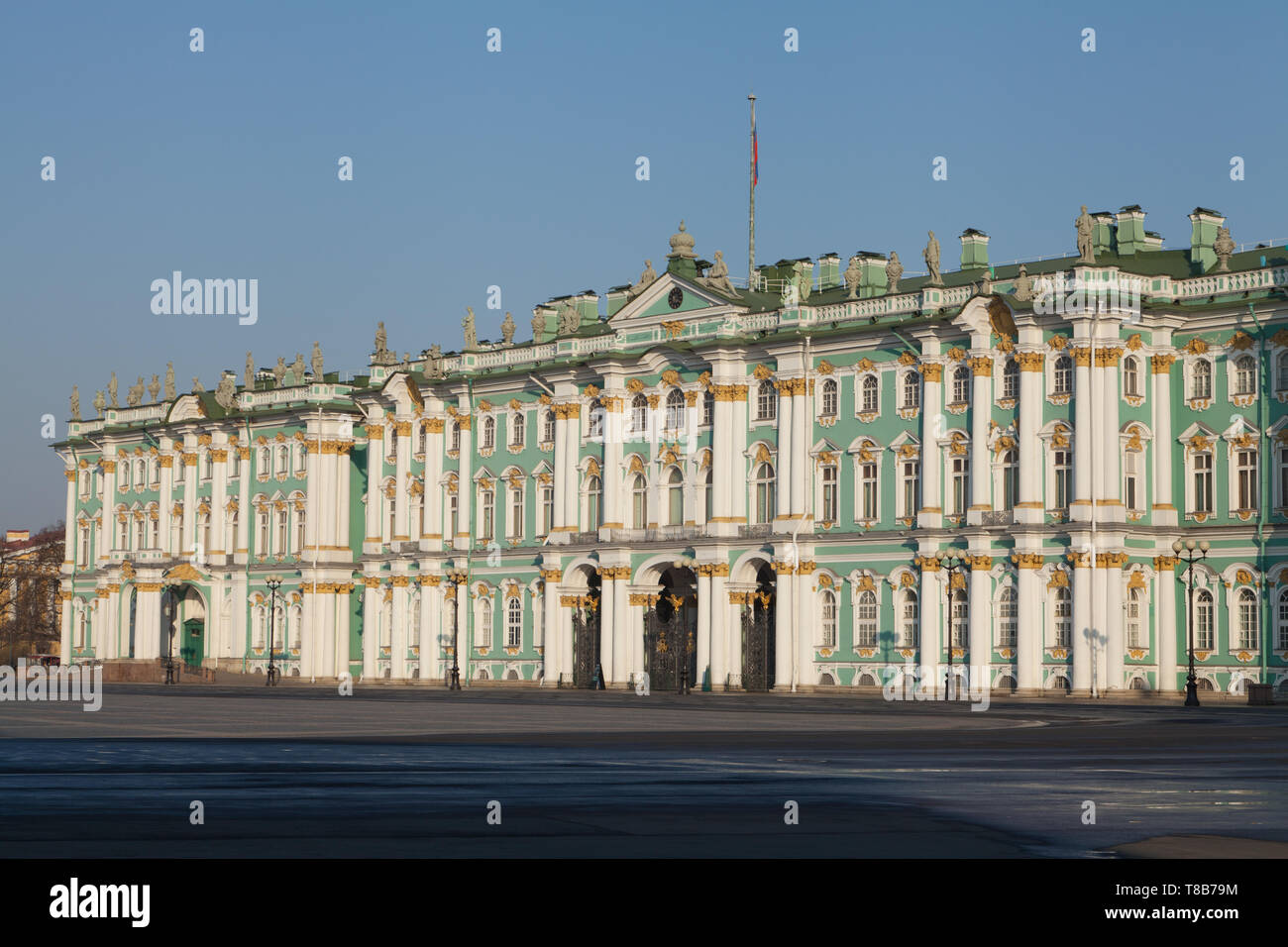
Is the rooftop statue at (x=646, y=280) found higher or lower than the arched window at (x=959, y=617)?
higher

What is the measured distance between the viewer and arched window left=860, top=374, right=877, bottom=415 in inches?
3027

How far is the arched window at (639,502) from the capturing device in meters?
84.3

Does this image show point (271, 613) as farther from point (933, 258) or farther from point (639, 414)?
point (933, 258)

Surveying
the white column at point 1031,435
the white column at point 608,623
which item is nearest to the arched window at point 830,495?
the white column at point 1031,435

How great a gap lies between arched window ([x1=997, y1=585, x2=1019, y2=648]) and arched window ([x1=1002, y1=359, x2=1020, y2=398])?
22.4 ft

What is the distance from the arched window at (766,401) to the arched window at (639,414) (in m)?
5.69

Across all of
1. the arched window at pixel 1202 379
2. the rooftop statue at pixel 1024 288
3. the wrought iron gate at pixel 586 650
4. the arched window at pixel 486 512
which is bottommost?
the wrought iron gate at pixel 586 650

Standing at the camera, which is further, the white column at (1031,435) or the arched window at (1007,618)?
the arched window at (1007,618)

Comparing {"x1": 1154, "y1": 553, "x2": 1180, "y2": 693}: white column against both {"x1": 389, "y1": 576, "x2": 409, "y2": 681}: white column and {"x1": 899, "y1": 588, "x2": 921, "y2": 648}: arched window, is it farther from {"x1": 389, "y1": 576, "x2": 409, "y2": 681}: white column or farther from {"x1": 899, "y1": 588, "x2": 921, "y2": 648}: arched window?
{"x1": 389, "y1": 576, "x2": 409, "y2": 681}: white column

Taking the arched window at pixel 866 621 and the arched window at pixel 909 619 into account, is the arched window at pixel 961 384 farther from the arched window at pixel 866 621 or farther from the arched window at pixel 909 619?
the arched window at pixel 866 621

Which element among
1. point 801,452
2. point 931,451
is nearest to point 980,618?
point 931,451

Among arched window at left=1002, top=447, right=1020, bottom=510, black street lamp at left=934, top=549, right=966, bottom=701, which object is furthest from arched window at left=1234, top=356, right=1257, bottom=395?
black street lamp at left=934, top=549, right=966, bottom=701

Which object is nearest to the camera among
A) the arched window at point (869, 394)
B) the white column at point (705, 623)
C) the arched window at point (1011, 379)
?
the arched window at point (1011, 379)

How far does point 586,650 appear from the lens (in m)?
84.9
